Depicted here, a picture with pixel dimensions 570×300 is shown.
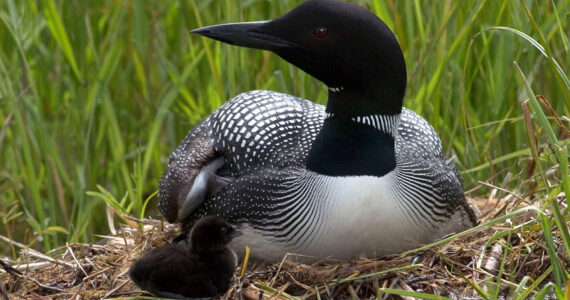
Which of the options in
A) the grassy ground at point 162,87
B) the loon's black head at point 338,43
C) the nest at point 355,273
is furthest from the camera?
the grassy ground at point 162,87

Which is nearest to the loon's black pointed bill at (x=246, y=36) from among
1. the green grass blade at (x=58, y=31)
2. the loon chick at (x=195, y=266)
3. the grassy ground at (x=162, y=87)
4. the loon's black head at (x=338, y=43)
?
the loon's black head at (x=338, y=43)

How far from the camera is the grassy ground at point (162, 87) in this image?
4.72m

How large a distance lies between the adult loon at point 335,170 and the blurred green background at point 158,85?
20.1 inches

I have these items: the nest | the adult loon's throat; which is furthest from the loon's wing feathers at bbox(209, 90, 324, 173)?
the nest

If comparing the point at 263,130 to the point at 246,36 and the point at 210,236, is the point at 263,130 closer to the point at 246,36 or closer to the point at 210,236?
the point at 246,36

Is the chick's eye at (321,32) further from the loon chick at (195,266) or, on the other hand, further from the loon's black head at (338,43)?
the loon chick at (195,266)

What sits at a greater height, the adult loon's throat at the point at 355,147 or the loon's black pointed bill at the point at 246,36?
the loon's black pointed bill at the point at 246,36

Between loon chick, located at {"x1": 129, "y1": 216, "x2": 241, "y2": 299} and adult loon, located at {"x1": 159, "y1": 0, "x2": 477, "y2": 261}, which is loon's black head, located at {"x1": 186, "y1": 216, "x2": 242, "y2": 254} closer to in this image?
loon chick, located at {"x1": 129, "y1": 216, "x2": 241, "y2": 299}

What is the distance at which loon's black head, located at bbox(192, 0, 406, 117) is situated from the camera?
3.58 metres

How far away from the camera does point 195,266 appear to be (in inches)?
138

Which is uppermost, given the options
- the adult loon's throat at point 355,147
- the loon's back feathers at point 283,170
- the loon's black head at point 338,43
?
the loon's black head at point 338,43

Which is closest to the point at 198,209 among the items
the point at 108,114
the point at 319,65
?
the point at 319,65

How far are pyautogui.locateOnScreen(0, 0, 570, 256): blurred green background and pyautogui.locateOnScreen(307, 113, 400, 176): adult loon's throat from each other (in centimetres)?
69

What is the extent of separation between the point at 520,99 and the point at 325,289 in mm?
1820
